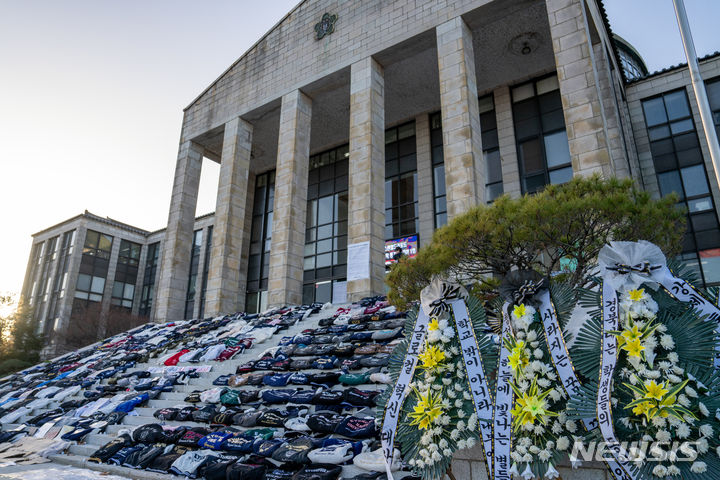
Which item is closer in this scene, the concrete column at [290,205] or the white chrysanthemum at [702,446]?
the white chrysanthemum at [702,446]

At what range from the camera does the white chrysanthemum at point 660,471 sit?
2951 millimetres

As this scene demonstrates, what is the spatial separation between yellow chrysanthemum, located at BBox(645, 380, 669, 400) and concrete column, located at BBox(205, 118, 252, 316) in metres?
20.4

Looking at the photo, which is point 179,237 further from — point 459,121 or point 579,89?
point 579,89

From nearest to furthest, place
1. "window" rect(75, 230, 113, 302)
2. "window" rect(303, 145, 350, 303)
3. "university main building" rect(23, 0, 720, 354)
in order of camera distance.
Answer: "university main building" rect(23, 0, 720, 354), "window" rect(303, 145, 350, 303), "window" rect(75, 230, 113, 302)

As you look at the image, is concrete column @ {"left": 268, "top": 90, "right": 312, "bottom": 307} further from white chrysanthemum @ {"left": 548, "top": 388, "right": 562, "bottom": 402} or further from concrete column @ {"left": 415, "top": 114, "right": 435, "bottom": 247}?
white chrysanthemum @ {"left": 548, "top": 388, "right": 562, "bottom": 402}

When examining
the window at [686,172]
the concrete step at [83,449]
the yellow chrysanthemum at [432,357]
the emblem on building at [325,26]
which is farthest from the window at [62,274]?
the window at [686,172]

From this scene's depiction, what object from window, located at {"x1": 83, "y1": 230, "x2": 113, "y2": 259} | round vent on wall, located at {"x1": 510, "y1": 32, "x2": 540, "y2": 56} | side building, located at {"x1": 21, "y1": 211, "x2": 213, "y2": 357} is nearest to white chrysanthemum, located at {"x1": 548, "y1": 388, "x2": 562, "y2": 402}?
round vent on wall, located at {"x1": 510, "y1": 32, "x2": 540, "y2": 56}

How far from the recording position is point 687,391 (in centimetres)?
307

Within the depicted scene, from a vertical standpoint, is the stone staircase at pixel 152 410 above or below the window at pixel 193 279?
below

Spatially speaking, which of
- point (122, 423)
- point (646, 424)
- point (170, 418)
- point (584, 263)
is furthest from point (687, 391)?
point (122, 423)

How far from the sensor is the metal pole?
6727mm

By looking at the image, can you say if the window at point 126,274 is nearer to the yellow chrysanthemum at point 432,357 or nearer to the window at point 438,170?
the window at point 438,170

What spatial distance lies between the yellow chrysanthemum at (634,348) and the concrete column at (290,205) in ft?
54.4

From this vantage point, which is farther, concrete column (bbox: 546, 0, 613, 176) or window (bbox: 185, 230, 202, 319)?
window (bbox: 185, 230, 202, 319)
